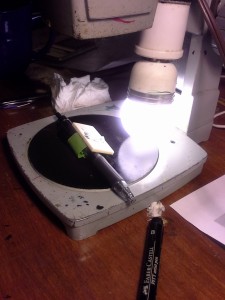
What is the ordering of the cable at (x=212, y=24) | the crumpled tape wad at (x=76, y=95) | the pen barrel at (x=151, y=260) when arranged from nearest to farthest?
the pen barrel at (x=151, y=260), the cable at (x=212, y=24), the crumpled tape wad at (x=76, y=95)

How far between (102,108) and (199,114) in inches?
7.3

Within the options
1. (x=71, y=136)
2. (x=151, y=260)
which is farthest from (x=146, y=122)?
(x=151, y=260)

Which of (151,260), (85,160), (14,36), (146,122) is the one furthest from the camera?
(14,36)

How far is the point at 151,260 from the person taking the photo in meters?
0.39

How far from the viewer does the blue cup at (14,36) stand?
2.28 ft

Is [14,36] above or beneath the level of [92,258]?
above

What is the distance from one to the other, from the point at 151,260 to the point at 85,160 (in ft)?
0.59

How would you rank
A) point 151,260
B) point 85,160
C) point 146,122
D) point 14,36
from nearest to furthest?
point 151,260 < point 85,160 < point 146,122 < point 14,36

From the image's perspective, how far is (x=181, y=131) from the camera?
0.59 metres

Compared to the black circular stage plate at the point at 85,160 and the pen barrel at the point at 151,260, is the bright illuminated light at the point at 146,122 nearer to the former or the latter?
the black circular stage plate at the point at 85,160

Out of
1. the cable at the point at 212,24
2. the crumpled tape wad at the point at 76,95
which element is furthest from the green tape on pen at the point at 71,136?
the cable at the point at 212,24

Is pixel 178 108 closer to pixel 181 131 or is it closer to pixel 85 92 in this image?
pixel 181 131

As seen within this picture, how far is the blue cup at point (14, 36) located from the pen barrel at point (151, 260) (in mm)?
508

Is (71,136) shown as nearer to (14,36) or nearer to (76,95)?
(76,95)
